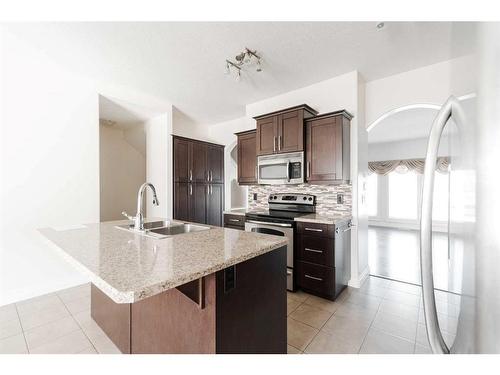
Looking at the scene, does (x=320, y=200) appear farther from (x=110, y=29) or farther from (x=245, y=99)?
(x=110, y=29)

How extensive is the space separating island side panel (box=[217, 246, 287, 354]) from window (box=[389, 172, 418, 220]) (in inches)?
270

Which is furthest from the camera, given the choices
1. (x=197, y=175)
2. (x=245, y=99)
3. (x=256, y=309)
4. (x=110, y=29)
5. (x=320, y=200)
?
(x=197, y=175)

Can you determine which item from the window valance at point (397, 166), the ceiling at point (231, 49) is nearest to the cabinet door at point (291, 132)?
the ceiling at point (231, 49)

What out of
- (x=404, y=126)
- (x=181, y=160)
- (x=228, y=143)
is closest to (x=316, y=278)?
(x=181, y=160)

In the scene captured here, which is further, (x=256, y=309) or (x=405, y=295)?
(x=405, y=295)

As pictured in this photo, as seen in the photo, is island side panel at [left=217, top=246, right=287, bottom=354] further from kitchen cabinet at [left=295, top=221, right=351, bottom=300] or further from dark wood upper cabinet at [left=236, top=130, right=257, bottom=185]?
dark wood upper cabinet at [left=236, top=130, right=257, bottom=185]

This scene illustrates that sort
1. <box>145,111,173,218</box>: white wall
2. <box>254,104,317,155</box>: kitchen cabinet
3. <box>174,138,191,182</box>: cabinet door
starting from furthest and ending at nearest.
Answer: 1. <box>174,138,191,182</box>: cabinet door
2. <box>145,111,173,218</box>: white wall
3. <box>254,104,317,155</box>: kitchen cabinet

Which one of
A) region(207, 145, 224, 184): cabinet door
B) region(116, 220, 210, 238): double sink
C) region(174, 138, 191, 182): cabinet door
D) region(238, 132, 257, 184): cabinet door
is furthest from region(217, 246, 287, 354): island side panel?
region(207, 145, 224, 184): cabinet door

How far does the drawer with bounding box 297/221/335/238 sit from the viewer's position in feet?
8.01

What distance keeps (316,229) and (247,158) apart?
68.3 inches

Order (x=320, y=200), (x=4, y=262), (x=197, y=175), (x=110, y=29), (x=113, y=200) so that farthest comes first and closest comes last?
(x=113, y=200) < (x=197, y=175) < (x=320, y=200) < (x=4, y=262) < (x=110, y=29)

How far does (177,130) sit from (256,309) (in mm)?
3976

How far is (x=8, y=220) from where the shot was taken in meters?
2.45
